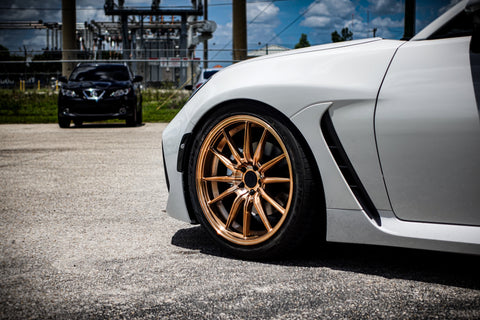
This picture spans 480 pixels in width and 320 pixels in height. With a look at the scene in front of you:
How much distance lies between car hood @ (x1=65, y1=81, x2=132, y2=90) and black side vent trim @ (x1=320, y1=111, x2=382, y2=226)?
1116 centimetres

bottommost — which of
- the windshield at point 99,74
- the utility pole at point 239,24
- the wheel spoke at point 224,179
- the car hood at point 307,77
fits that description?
the wheel spoke at point 224,179

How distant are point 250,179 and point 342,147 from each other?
0.58m

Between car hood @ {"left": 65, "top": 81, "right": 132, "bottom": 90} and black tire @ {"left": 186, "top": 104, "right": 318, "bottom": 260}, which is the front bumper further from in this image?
black tire @ {"left": 186, "top": 104, "right": 318, "bottom": 260}

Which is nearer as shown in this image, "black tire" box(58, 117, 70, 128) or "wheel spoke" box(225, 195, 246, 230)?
"wheel spoke" box(225, 195, 246, 230)

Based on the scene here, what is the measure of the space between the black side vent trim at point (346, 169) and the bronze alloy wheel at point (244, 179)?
0.79 feet

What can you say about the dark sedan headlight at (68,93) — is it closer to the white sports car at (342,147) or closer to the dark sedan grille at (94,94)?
the dark sedan grille at (94,94)

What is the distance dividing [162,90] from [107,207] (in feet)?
65.3

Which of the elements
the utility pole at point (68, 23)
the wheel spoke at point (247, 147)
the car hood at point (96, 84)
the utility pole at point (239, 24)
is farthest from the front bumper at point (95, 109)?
the utility pole at point (68, 23)

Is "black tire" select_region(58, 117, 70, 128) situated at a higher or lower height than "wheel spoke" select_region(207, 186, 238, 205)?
higher

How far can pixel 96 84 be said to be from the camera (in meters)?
13.2

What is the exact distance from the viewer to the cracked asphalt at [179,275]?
7.43ft

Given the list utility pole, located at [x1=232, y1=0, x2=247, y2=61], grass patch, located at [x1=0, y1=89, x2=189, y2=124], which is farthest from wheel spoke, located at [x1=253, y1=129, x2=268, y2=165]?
utility pole, located at [x1=232, y1=0, x2=247, y2=61]

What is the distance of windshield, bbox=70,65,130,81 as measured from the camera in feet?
45.3

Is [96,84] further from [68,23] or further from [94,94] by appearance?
[68,23]
